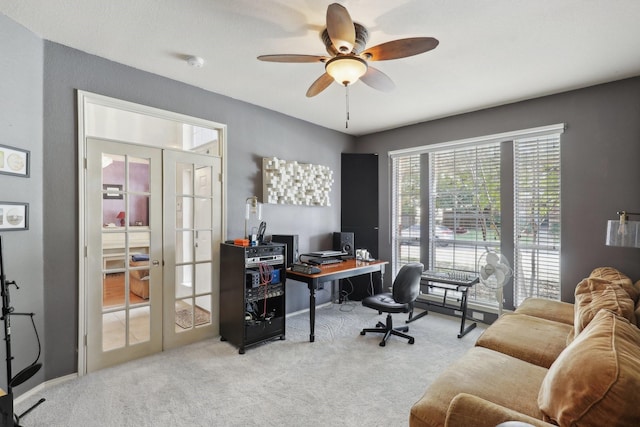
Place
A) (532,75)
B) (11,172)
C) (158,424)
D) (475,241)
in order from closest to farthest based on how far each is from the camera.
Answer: (158,424) < (11,172) < (532,75) < (475,241)

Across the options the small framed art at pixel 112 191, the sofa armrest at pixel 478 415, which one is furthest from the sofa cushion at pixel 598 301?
the small framed art at pixel 112 191

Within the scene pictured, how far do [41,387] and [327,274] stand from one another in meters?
2.43

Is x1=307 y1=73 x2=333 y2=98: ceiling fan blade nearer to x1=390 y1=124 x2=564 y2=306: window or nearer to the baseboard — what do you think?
x1=390 y1=124 x2=564 y2=306: window

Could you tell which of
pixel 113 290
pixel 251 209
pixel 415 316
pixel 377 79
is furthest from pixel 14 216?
pixel 415 316

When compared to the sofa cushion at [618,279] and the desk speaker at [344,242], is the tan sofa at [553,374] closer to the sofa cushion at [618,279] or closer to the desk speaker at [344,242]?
the sofa cushion at [618,279]

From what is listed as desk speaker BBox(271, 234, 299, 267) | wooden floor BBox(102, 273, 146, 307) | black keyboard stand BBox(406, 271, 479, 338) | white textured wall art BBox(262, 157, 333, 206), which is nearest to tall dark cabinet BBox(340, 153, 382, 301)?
white textured wall art BBox(262, 157, 333, 206)

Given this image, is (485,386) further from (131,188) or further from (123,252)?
(131,188)

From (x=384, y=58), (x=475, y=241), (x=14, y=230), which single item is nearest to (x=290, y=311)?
(x=475, y=241)

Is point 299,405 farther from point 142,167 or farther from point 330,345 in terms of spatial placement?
point 142,167

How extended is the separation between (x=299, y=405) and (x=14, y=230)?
2268mm

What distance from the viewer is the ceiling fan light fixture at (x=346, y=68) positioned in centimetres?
191

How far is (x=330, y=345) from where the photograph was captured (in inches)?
123

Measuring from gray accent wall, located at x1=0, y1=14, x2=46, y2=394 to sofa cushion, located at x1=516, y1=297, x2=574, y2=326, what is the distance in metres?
3.85

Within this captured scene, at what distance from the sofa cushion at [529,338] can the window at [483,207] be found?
1132mm
